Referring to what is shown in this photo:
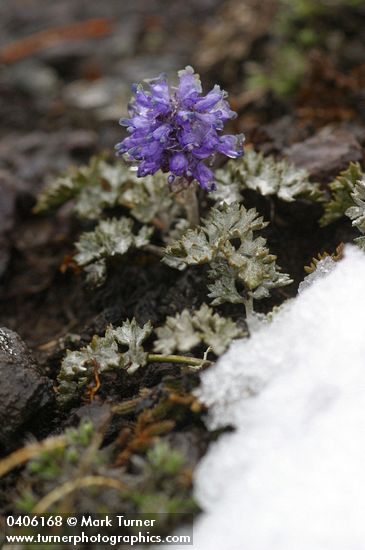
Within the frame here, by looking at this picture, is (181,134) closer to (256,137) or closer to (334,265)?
(334,265)

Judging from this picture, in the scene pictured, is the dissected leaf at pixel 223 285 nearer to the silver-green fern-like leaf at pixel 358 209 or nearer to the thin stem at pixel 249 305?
the thin stem at pixel 249 305

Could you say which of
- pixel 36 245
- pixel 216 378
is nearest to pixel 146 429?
pixel 216 378

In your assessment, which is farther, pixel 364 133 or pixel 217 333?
pixel 364 133

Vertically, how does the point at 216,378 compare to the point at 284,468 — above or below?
above

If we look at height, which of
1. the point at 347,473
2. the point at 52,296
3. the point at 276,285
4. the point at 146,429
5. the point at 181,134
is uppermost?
the point at 181,134

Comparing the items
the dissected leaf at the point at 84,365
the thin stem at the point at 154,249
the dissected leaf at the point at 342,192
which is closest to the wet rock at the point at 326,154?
the dissected leaf at the point at 342,192

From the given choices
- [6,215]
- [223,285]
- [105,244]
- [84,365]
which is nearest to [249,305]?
[223,285]

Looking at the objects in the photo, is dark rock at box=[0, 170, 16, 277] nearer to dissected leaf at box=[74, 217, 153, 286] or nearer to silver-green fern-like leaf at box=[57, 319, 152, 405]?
dissected leaf at box=[74, 217, 153, 286]
